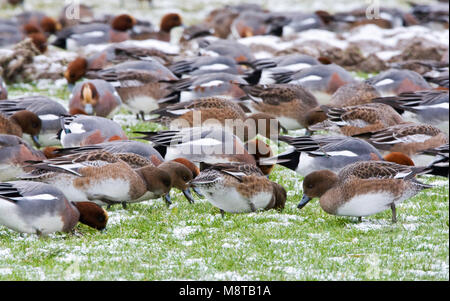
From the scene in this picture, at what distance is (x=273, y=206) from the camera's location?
8609 mm

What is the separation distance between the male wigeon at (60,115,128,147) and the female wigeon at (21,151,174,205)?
1831 mm

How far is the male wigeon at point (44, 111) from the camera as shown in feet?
37.8

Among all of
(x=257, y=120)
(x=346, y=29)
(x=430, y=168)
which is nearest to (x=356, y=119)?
(x=257, y=120)

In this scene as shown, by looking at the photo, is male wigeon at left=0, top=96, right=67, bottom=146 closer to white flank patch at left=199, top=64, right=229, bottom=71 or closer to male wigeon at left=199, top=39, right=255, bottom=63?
white flank patch at left=199, top=64, right=229, bottom=71

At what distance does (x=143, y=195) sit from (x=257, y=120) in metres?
3.84

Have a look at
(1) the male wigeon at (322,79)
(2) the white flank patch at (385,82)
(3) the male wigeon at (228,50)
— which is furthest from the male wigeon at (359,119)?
(3) the male wigeon at (228,50)

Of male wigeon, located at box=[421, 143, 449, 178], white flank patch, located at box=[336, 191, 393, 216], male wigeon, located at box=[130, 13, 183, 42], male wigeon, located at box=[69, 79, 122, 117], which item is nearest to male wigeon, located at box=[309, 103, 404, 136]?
male wigeon, located at box=[421, 143, 449, 178]

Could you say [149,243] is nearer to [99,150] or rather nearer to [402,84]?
[99,150]

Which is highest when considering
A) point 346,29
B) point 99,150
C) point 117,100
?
point 99,150

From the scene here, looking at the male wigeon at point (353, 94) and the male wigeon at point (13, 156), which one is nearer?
the male wigeon at point (13, 156)

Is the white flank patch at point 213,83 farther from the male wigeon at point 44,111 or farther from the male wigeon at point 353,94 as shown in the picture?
the male wigeon at point 44,111

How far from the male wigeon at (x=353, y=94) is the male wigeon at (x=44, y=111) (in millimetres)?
4591

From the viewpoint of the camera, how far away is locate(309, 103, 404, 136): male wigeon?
11.1 meters

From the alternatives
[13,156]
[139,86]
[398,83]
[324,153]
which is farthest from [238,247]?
[398,83]
